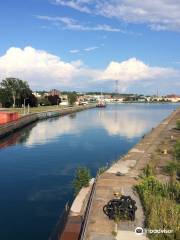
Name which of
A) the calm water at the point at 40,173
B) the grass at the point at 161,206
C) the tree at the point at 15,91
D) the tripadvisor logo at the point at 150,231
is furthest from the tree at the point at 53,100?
the tripadvisor logo at the point at 150,231

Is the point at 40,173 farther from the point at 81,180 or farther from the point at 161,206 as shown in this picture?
the point at 161,206

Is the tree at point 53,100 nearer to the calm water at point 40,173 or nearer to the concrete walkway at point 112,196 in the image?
the calm water at point 40,173

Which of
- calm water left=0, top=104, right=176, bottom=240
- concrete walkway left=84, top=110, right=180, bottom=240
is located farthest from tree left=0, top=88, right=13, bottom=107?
concrete walkway left=84, top=110, right=180, bottom=240

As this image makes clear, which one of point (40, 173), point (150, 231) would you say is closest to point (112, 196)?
point (150, 231)

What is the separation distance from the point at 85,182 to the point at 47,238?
575 centimetres

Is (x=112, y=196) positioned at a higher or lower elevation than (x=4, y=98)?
lower

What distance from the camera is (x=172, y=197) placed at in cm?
2000

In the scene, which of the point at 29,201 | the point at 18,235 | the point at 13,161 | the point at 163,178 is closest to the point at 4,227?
the point at 18,235

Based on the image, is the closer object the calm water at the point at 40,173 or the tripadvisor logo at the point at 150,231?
the tripadvisor logo at the point at 150,231

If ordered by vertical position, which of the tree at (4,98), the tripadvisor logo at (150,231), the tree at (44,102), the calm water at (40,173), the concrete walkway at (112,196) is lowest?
the calm water at (40,173)

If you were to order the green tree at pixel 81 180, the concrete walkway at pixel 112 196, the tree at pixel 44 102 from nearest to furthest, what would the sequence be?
1. the concrete walkway at pixel 112 196
2. the green tree at pixel 81 180
3. the tree at pixel 44 102

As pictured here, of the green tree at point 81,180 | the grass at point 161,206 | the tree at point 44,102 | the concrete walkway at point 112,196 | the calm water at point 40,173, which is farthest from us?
the tree at point 44,102

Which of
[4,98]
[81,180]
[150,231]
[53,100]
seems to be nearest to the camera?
[150,231]

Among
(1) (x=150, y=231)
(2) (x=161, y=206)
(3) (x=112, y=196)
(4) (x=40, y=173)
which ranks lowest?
(4) (x=40, y=173)
